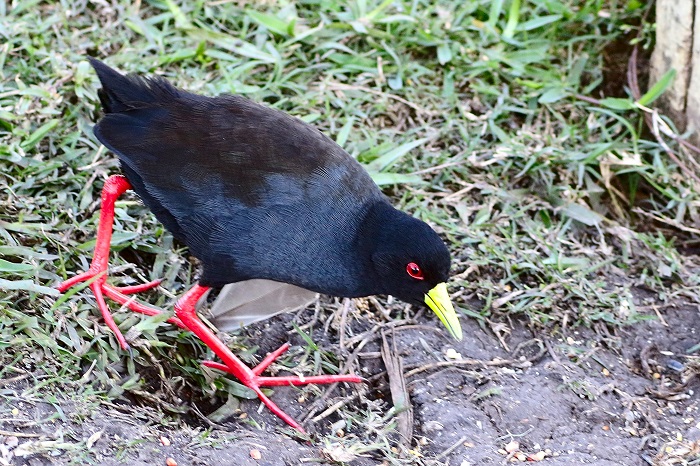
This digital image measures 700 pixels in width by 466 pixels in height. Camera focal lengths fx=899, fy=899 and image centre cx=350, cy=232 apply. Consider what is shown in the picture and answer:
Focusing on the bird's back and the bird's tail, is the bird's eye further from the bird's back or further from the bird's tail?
the bird's tail

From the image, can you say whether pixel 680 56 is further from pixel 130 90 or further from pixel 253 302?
pixel 130 90

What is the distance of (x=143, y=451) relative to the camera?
3631 mm

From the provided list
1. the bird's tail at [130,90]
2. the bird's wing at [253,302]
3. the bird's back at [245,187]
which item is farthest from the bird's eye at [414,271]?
the bird's tail at [130,90]

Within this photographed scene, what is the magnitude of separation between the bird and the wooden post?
2490 millimetres

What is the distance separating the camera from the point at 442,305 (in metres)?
4.25

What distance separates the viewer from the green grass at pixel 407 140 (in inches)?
185

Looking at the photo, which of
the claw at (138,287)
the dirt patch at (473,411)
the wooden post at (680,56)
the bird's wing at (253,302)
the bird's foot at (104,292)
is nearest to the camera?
the dirt patch at (473,411)

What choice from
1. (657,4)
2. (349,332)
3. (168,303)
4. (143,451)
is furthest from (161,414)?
(657,4)

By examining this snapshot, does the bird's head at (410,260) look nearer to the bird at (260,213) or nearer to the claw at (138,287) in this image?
the bird at (260,213)

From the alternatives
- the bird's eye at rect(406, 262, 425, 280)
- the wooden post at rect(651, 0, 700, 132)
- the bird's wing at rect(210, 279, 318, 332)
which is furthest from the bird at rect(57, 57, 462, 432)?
the wooden post at rect(651, 0, 700, 132)

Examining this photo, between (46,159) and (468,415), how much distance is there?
110 inches

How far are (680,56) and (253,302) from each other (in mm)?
3176

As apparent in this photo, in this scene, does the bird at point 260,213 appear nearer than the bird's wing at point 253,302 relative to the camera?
Yes

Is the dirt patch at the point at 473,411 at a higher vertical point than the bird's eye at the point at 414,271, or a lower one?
lower
